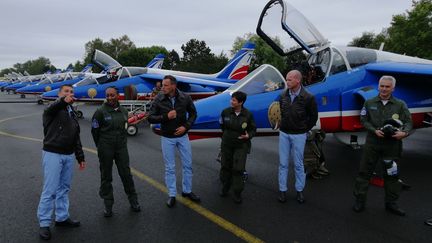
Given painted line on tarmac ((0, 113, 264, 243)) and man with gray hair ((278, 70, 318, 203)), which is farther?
man with gray hair ((278, 70, 318, 203))

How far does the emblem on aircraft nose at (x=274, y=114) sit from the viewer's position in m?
5.55

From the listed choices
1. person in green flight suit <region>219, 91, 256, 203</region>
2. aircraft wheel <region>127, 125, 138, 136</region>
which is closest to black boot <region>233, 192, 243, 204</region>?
person in green flight suit <region>219, 91, 256, 203</region>

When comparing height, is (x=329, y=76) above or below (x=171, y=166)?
above

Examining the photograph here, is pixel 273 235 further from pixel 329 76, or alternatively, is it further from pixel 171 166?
pixel 329 76

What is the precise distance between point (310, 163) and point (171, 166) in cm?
264

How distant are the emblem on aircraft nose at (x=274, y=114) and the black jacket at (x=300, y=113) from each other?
3.07 feet

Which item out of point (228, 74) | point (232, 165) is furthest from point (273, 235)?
point (228, 74)

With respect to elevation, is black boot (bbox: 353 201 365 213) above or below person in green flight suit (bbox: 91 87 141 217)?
below

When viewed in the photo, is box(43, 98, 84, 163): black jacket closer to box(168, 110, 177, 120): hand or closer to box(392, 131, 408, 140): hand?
box(168, 110, 177, 120): hand

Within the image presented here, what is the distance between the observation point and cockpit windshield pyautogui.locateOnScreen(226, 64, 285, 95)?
5812 mm

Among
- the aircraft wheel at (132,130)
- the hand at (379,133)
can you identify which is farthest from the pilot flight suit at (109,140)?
the aircraft wheel at (132,130)

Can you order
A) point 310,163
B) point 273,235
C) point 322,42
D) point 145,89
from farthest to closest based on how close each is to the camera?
1. point 145,89
2. point 322,42
3. point 310,163
4. point 273,235

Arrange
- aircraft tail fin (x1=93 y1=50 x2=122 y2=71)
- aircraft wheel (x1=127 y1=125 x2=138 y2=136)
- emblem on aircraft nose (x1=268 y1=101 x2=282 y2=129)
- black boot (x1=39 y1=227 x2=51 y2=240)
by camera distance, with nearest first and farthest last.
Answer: black boot (x1=39 y1=227 x2=51 y2=240) → emblem on aircraft nose (x1=268 y1=101 x2=282 y2=129) → aircraft wheel (x1=127 y1=125 x2=138 y2=136) → aircraft tail fin (x1=93 y1=50 x2=122 y2=71)

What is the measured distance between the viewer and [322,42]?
6613 mm
